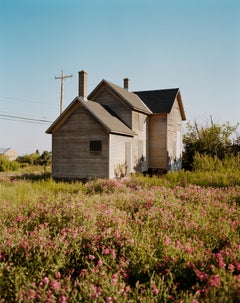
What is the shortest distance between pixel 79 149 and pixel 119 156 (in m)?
3.09

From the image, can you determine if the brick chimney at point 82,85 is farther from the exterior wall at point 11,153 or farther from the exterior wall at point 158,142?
the exterior wall at point 11,153

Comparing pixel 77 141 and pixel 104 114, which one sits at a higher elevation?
pixel 104 114

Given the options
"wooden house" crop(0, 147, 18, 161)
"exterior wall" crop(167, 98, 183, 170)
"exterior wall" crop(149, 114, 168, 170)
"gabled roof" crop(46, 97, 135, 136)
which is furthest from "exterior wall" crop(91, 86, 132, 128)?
"wooden house" crop(0, 147, 18, 161)

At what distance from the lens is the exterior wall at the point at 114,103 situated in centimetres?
2298

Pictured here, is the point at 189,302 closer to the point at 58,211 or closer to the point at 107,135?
the point at 58,211

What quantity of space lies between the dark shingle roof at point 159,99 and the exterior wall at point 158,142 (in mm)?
766

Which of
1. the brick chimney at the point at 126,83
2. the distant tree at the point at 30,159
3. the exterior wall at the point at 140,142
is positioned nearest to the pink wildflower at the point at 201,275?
the exterior wall at the point at 140,142

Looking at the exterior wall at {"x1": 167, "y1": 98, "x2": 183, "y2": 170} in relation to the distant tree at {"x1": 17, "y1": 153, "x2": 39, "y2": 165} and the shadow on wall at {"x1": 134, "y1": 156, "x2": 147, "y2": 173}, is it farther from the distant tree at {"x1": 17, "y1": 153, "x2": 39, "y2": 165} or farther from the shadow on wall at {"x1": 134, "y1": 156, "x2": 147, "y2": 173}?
the distant tree at {"x1": 17, "y1": 153, "x2": 39, "y2": 165}

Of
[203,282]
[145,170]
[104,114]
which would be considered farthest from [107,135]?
[203,282]

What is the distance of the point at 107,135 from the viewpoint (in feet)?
63.2

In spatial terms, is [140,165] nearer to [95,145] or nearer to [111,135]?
[111,135]

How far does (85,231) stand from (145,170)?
20.5 meters

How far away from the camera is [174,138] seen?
91.2 ft

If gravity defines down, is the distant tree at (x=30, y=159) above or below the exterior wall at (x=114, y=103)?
below
